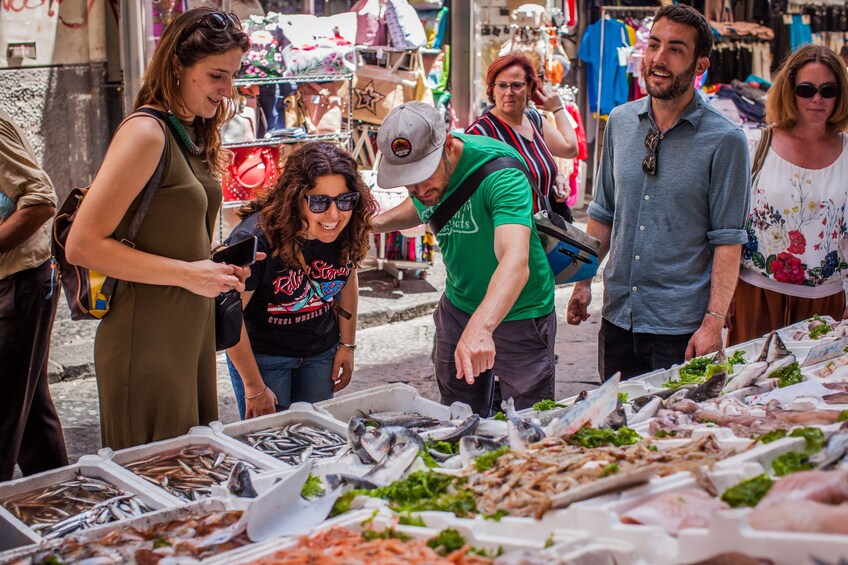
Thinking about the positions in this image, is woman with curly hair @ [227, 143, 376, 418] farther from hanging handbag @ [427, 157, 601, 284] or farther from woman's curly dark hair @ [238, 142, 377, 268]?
hanging handbag @ [427, 157, 601, 284]

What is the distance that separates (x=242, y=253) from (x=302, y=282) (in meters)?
0.53

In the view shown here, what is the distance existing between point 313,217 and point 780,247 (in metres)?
2.40

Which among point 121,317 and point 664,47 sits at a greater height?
point 664,47

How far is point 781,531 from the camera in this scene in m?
2.02

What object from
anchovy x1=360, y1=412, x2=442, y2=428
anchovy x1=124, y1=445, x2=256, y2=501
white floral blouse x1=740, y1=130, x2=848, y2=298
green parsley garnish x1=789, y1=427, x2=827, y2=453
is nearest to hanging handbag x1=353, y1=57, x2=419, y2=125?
white floral blouse x1=740, y1=130, x2=848, y2=298

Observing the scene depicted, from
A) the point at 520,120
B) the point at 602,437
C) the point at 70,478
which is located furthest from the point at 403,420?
the point at 520,120

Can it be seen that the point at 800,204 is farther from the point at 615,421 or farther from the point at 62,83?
the point at 62,83

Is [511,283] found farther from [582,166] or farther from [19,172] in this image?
[582,166]

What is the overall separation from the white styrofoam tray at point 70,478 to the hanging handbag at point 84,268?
0.53 meters

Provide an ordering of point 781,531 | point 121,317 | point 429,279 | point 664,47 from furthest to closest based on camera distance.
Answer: point 429,279 < point 664,47 < point 121,317 < point 781,531

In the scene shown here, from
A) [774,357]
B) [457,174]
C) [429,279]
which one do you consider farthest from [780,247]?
[429,279]

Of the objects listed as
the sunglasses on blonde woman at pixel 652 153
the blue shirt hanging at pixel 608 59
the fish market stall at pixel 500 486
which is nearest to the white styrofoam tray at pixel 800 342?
the fish market stall at pixel 500 486

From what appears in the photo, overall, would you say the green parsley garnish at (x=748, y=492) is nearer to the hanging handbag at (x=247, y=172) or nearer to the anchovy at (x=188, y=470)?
the anchovy at (x=188, y=470)

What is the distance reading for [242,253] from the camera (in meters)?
3.69
